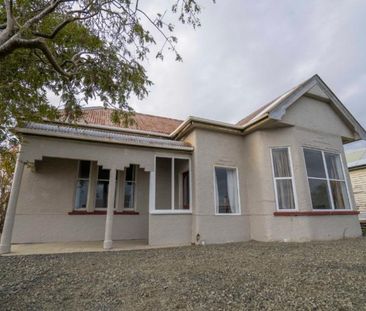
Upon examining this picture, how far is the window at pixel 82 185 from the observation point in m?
9.08

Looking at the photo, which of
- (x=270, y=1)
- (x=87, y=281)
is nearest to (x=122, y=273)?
(x=87, y=281)

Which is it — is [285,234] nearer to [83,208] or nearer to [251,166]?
[251,166]

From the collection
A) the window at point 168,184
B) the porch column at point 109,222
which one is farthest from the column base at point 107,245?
the window at point 168,184

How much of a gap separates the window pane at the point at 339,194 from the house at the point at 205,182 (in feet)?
0.15

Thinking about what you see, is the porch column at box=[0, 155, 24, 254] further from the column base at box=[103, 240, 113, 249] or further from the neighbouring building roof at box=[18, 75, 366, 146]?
the column base at box=[103, 240, 113, 249]

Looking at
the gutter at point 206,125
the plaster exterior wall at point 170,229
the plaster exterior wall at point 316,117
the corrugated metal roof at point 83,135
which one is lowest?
the plaster exterior wall at point 170,229

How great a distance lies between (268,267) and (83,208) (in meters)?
7.34

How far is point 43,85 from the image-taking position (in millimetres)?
6598

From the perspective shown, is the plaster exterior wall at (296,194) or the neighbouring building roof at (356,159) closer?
the plaster exterior wall at (296,194)

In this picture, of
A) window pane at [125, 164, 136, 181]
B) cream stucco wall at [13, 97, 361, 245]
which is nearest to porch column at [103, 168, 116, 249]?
cream stucco wall at [13, 97, 361, 245]

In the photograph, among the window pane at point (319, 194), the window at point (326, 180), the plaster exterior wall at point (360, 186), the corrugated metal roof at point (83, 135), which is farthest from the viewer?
the plaster exterior wall at point (360, 186)

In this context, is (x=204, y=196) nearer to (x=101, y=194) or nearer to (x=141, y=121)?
(x=101, y=194)

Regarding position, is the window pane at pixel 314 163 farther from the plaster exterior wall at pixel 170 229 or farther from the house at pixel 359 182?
the house at pixel 359 182

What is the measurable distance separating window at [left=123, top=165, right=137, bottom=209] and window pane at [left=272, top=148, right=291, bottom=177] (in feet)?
19.7
